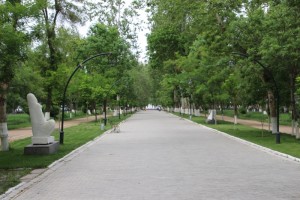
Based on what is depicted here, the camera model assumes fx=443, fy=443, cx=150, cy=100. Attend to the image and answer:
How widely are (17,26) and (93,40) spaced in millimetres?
36747

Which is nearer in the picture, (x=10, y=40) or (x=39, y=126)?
(x=10, y=40)

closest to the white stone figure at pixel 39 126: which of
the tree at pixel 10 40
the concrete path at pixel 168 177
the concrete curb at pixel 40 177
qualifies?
the concrete curb at pixel 40 177

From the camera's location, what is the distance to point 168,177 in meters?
11.4

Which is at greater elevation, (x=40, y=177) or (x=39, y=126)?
(x=39, y=126)

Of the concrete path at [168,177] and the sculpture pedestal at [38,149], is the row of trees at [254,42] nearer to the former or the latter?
the concrete path at [168,177]

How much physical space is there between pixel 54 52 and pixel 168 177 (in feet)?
61.2

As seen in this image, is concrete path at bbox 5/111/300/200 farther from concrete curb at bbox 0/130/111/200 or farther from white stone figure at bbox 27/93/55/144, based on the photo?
white stone figure at bbox 27/93/55/144

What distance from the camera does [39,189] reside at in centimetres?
1000

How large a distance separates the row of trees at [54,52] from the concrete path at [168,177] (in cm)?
385

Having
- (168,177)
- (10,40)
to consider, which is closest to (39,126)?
(10,40)

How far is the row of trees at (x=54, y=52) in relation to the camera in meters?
13.8

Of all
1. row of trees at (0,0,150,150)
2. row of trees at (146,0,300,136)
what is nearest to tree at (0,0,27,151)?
row of trees at (0,0,150,150)

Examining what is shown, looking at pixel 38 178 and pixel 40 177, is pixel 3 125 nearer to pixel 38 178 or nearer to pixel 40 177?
pixel 40 177

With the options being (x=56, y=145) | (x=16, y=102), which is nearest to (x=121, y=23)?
(x=16, y=102)
